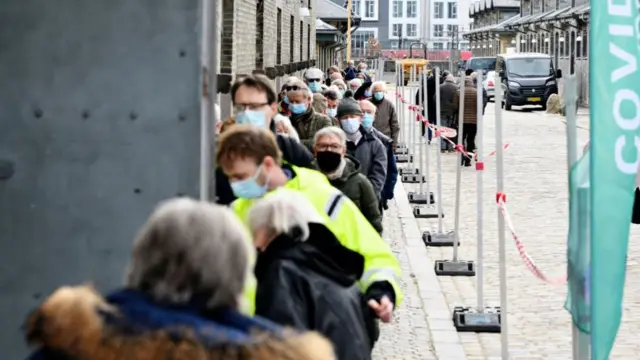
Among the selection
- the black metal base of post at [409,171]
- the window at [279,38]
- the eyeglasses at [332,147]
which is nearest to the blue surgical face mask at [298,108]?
the eyeglasses at [332,147]

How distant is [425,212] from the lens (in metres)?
17.8

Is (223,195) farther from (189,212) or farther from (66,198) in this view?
(189,212)

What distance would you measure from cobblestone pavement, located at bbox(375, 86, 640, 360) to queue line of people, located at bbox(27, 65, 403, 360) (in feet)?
6.74

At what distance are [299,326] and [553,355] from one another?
5.45 meters

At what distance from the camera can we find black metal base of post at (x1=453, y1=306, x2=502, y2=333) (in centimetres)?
1038

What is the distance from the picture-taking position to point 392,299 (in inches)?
206

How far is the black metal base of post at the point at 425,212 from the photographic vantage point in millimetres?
17672

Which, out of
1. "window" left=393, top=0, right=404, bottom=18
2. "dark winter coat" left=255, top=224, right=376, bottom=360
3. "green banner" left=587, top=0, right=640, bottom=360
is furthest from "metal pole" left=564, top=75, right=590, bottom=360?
"window" left=393, top=0, right=404, bottom=18

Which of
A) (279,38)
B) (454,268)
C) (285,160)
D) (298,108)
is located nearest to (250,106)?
(285,160)

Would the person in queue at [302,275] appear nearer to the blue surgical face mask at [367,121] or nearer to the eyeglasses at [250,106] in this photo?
the eyeglasses at [250,106]

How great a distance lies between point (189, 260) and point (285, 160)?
343cm

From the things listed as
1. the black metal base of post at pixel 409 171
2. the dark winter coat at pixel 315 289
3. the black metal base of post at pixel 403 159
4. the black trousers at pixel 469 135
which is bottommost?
the black metal base of post at pixel 409 171

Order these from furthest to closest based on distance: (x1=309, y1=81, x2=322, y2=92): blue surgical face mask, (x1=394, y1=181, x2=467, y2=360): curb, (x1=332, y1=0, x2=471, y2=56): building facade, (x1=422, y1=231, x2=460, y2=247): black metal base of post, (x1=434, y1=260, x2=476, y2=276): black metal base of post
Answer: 1. (x1=332, y1=0, x2=471, y2=56): building facade
2. (x1=309, y1=81, x2=322, y2=92): blue surgical face mask
3. (x1=422, y1=231, x2=460, y2=247): black metal base of post
4. (x1=434, y1=260, x2=476, y2=276): black metal base of post
5. (x1=394, y1=181, x2=467, y2=360): curb

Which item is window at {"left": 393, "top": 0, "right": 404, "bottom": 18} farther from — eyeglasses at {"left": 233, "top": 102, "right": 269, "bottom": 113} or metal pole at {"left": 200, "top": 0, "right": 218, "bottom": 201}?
metal pole at {"left": 200, "top": 0, "right": 218, "bottom": 201}
